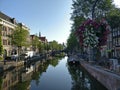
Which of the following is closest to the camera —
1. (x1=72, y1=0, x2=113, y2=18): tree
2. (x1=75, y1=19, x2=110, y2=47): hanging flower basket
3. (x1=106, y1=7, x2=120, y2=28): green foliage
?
(x1=75, y1=19, x2=110, y2=47): hanging flower basket

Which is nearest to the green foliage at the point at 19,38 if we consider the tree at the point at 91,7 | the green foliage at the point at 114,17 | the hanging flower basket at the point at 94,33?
the tree at the point at 91,7

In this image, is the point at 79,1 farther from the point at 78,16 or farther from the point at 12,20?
the point at 12,20

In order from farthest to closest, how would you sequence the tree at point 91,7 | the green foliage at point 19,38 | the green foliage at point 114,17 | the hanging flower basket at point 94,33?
the green foliage at point 19,38
the green foliage at point 114,17
the tree at point 91,7
the hanging flower basket at point 94,33

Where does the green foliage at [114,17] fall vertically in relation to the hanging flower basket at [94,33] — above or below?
above

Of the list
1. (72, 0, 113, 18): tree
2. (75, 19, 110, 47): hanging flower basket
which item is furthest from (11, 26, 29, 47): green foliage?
(75, 19, 110, 47): hanging flower basket

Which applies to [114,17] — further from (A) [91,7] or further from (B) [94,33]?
(B) [94,33]

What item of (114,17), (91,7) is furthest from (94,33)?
(114,17)

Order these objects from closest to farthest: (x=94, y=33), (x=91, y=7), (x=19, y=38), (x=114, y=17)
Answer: (x=94, y=33), (x=91, y=7), (x=114, y=17), (x=19, y=38)

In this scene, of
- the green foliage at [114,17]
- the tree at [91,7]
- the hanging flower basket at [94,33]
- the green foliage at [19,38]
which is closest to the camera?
the hanging flower basket at [94,33]

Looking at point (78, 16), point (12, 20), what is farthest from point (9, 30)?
point (78, 16)

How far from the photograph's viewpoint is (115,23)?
63.7m

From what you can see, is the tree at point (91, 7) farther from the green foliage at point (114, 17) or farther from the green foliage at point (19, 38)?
the green foliage at point (19, 38)

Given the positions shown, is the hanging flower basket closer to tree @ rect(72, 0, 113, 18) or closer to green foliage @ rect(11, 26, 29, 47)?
tree @ rect(72, 0, 113, 18)

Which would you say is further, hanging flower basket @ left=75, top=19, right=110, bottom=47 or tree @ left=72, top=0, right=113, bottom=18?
tree @ left=72, top=0, right=113, bottom=18
